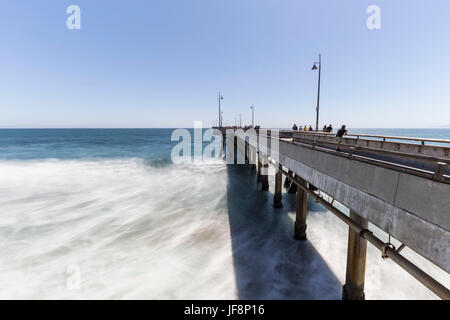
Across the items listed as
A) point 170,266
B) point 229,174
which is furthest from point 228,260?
point 229,174

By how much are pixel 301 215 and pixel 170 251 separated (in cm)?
742

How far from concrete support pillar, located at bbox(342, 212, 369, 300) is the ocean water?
4.62 feet

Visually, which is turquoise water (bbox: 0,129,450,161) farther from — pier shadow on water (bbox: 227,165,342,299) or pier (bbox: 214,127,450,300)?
pier (bbox: 214,127,450,300)

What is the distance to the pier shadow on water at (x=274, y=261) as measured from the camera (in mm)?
8438

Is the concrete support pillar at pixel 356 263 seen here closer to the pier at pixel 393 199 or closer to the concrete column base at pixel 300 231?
the pier at pixel 393 199

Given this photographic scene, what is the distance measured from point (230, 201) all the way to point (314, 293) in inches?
429

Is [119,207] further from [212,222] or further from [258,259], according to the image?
[258,259]

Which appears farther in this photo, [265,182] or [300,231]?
[265,182]

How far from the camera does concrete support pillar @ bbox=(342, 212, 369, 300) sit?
6555mm

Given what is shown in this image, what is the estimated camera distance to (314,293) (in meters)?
8.28

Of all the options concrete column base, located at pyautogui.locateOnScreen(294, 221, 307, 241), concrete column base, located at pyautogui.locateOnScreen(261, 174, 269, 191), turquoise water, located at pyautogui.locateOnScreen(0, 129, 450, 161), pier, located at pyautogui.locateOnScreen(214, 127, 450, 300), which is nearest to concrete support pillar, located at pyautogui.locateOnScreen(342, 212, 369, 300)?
pier, located at pyautogui.locateOnScreen(214, 127, 450, 300)

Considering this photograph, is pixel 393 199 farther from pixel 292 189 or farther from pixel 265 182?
pixel 265 182

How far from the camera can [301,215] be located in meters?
11.4

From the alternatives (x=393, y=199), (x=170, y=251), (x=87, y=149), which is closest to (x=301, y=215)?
(x=170, y=251)
